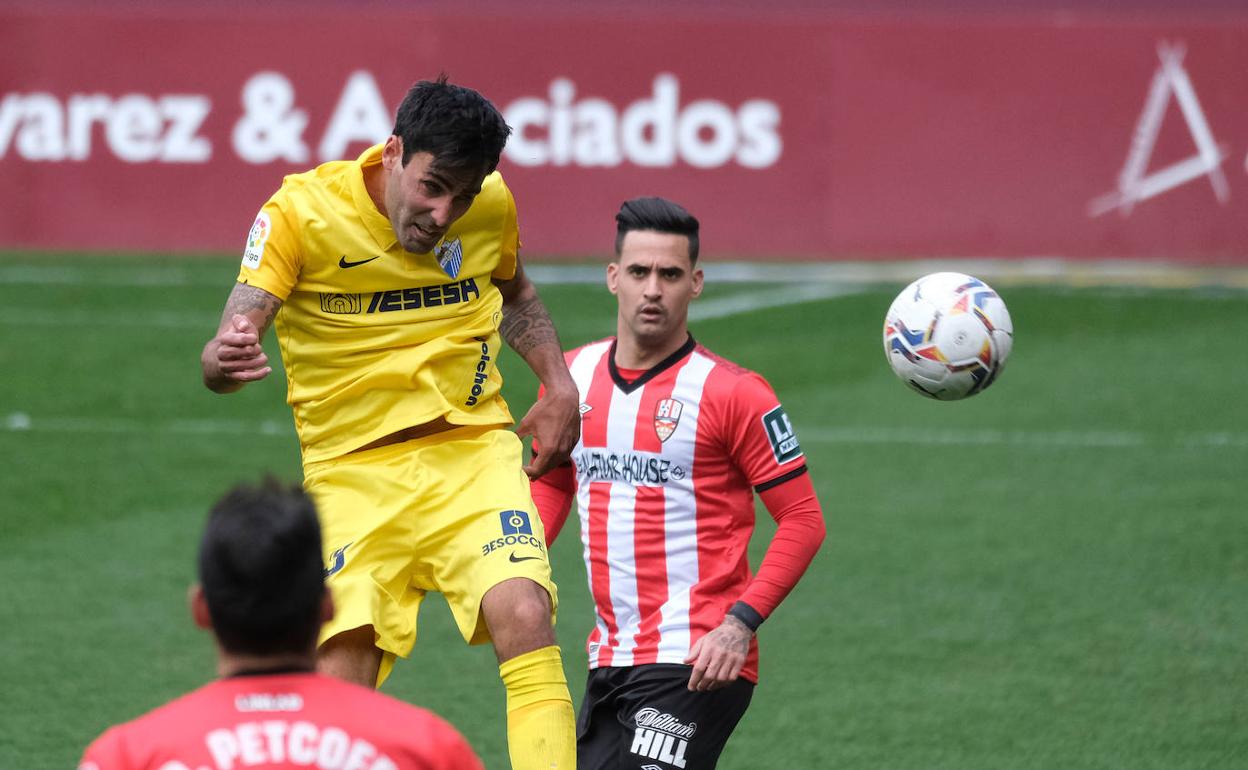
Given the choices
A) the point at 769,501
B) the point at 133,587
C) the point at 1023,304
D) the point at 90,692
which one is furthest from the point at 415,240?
the point at 1023,304

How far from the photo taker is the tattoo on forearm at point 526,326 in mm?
5156

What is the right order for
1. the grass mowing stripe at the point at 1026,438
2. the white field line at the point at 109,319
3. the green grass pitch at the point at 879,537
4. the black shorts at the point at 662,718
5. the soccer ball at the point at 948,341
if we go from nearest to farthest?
the black shorts at the point at 662,718, the soccer ball at the point at 948,341, the green grass pitch at the point at 879,537, the grass mowing stripe at the point at 1026,438, the white field line at the point at 109,319

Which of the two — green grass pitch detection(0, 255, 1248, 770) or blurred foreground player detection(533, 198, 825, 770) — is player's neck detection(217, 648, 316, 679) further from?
green grass pitch detection(0, 255, 1248, 770)

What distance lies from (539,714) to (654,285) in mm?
1186

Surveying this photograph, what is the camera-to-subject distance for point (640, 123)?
16469 mm

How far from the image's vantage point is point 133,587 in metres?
8.05

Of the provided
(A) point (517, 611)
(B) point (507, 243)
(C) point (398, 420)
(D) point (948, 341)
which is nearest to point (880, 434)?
(D) point (948, 341)

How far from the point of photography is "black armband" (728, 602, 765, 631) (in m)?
4.55

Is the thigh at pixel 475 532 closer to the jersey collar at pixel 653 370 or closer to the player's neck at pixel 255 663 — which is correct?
the jersey collar at pixel 653 370

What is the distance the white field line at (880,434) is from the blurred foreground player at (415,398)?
20.2 ft

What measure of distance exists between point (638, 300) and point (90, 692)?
2886mm

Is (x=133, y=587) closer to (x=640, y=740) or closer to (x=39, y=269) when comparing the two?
(x=640, y=740)

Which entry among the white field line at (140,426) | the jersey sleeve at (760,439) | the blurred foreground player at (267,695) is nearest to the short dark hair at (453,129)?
the jersey sleeve at (760,439)

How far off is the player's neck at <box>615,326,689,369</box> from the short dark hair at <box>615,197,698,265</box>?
21cm
